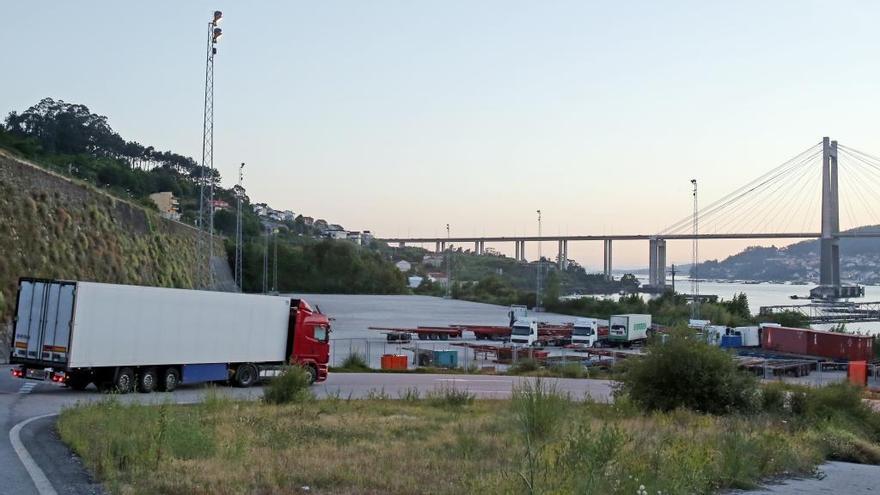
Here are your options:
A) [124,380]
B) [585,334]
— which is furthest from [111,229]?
[585,334]

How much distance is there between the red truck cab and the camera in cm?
3134

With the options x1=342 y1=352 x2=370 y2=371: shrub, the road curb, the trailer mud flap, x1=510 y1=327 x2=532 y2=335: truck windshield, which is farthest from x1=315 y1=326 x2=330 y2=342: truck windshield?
x1=510 y1=327 x2=532 y2=335: truck windshield

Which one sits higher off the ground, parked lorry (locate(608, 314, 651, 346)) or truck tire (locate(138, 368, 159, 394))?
parked lorry (locate(608, 314, 651, 346))

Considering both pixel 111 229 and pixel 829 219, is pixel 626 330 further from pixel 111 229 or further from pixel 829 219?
pixel 829 219

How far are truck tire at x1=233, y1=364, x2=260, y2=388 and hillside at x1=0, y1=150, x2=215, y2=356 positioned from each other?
8642 mm

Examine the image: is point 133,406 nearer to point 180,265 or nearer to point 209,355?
point 209,355

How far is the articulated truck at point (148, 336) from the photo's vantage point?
960 inches

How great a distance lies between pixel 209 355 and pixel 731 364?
15392 millimetres

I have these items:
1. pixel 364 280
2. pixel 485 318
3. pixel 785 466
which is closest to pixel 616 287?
pixel 364 280

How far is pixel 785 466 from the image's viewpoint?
12242 mm

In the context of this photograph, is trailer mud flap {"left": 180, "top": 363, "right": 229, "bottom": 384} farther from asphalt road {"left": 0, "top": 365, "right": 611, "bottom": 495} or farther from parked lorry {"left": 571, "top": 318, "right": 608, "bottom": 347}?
parked lorry {"left": 571, "top": 318, "right": 608, "bottom": 347}

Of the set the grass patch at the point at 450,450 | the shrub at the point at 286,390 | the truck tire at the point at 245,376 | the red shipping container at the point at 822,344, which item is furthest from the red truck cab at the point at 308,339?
the red shipping container at the point at 822,344

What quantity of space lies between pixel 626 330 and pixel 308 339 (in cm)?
3724

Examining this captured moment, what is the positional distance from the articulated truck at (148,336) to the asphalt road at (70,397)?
68 centimetres
